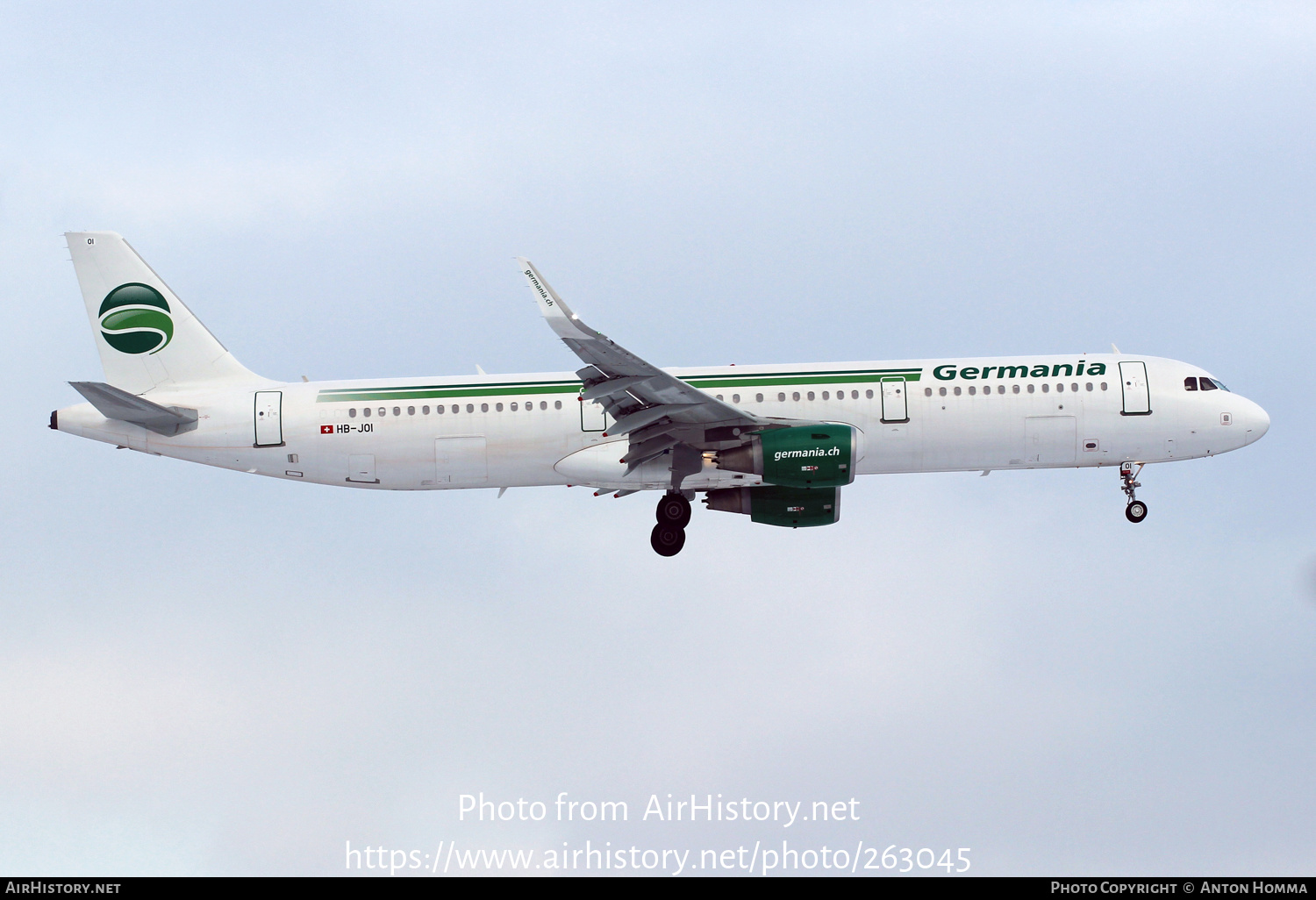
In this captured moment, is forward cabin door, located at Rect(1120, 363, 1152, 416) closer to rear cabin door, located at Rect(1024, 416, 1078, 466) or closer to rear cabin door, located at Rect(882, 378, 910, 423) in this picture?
rear cabin door, located at Rect(1024, 416, 1078, 466)

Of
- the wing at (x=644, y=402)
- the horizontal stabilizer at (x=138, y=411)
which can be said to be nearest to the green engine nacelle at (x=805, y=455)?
the wing at (x=644, y=402)

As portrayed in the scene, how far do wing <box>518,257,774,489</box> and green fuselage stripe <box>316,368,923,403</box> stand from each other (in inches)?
39.0

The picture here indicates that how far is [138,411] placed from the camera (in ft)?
106

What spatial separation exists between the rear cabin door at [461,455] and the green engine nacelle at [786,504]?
6.69 m

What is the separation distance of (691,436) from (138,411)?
14320 millimetres

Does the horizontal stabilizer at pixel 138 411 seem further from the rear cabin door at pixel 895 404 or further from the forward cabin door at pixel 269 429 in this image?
the rear cabin door at pixel 895 404

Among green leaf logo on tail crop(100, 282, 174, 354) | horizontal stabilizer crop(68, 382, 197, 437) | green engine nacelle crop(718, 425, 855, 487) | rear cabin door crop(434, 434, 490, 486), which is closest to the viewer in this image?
green engine nacelle crop(718, 425, 855, 487)

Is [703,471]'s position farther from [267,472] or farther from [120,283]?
[120,283]

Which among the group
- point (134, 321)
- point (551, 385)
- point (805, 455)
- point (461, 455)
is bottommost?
point (805, 455)

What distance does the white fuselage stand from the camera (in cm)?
3253

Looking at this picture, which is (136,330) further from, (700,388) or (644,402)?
(700,388)


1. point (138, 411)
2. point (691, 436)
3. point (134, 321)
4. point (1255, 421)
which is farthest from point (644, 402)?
point (1255, 421)

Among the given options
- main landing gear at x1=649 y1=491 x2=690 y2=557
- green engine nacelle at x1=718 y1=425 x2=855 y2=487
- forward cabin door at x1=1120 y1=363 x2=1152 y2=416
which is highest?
forward cabin door at x1=1120 y1=363 x2=1152 y2=416

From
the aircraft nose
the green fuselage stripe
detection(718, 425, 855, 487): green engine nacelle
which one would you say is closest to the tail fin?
the green fuselage stripe
